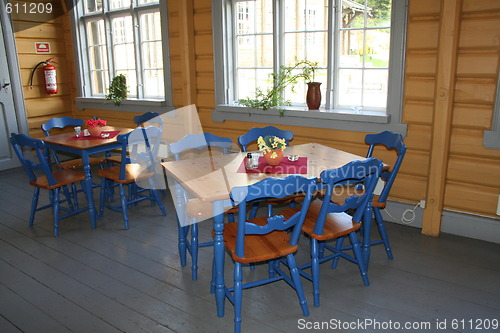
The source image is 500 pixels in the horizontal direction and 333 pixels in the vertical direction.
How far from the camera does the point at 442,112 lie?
3.28 m

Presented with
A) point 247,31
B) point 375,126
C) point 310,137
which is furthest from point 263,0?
point 375,126

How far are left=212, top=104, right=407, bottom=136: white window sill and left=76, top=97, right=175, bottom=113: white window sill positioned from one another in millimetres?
891

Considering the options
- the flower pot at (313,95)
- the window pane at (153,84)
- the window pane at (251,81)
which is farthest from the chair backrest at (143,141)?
the window pane at (153,84)

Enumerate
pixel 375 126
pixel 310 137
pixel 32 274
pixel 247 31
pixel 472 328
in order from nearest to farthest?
pixel 472 328 → pixel 32 274 → pixel 375 126 → pixel 310 137 → pixel 247 31

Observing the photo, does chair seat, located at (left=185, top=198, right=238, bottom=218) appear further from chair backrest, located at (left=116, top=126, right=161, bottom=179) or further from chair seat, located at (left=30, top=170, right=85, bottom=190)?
chair seat, located at (left=30, top=170, right=85, bottom=190)

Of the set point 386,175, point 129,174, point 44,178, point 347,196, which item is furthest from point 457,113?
point 44,178

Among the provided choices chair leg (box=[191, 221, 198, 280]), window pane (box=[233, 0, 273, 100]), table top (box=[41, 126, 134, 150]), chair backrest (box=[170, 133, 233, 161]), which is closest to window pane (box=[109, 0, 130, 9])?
window pane (box=[233, 0, 273, 100])

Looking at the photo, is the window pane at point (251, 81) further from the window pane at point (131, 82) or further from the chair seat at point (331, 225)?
the chair seat at point (331, 225)

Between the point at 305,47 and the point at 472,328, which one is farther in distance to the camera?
the point at 305,47

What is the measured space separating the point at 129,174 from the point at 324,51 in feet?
7.37

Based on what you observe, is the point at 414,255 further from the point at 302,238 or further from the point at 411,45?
the point at 411,45

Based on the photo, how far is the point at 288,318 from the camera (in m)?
2.46

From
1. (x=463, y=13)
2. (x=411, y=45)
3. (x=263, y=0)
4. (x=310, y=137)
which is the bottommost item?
(x=310, y=137)

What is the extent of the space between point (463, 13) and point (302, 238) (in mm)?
2189
